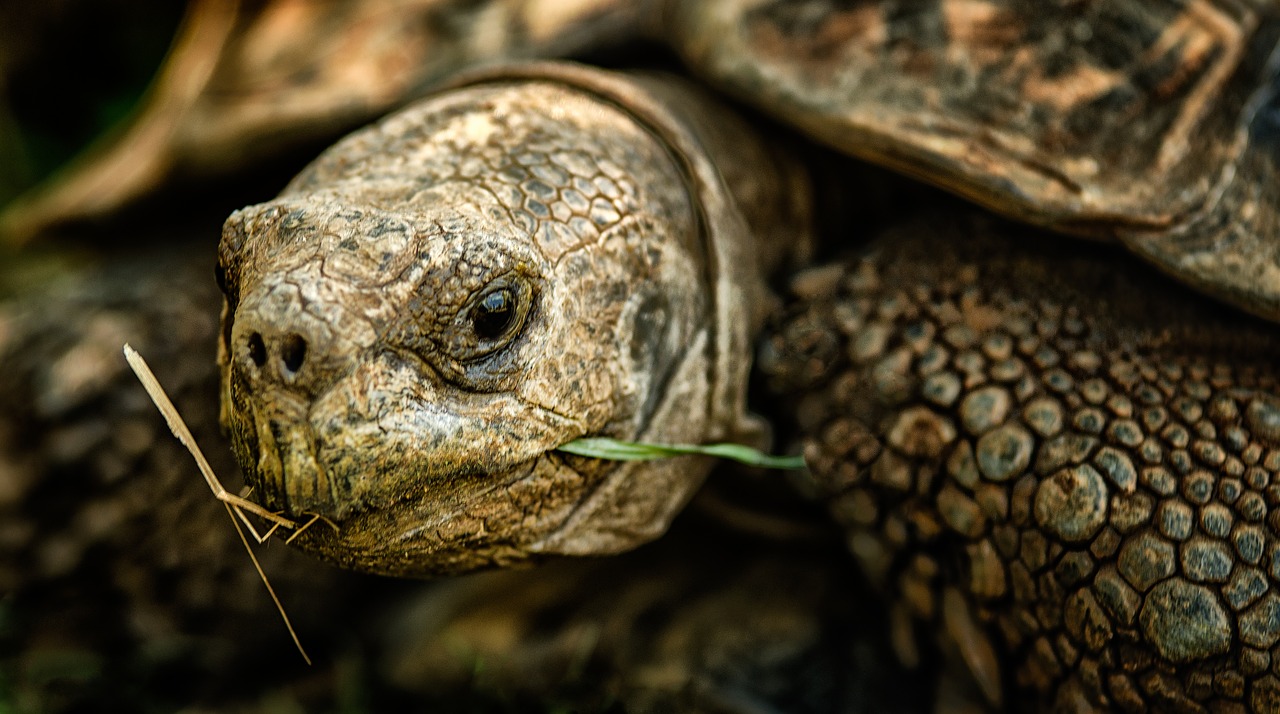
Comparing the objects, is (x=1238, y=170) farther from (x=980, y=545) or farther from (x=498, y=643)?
(x=498, y=643)

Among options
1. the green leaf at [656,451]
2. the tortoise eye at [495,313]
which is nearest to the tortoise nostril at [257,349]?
the tortoise eye at [495,313]

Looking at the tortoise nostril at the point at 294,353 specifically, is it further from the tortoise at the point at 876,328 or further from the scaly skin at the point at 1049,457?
the scaly skin at the point at 1049,457

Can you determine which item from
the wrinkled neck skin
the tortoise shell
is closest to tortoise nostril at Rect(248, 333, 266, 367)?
the wrinkled neck skin

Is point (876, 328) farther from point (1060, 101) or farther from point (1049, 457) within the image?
point (1060, 101)

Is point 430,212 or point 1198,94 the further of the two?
point 1198,94

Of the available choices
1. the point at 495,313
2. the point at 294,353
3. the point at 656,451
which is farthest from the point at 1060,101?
the point at 294,353

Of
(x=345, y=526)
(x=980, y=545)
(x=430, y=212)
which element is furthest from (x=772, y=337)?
(x=345, y=526)

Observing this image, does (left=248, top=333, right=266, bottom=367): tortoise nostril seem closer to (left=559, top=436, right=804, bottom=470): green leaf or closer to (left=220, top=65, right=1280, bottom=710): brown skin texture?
(left=220, top=65, right=1280, bottom=710): brown skin texture
